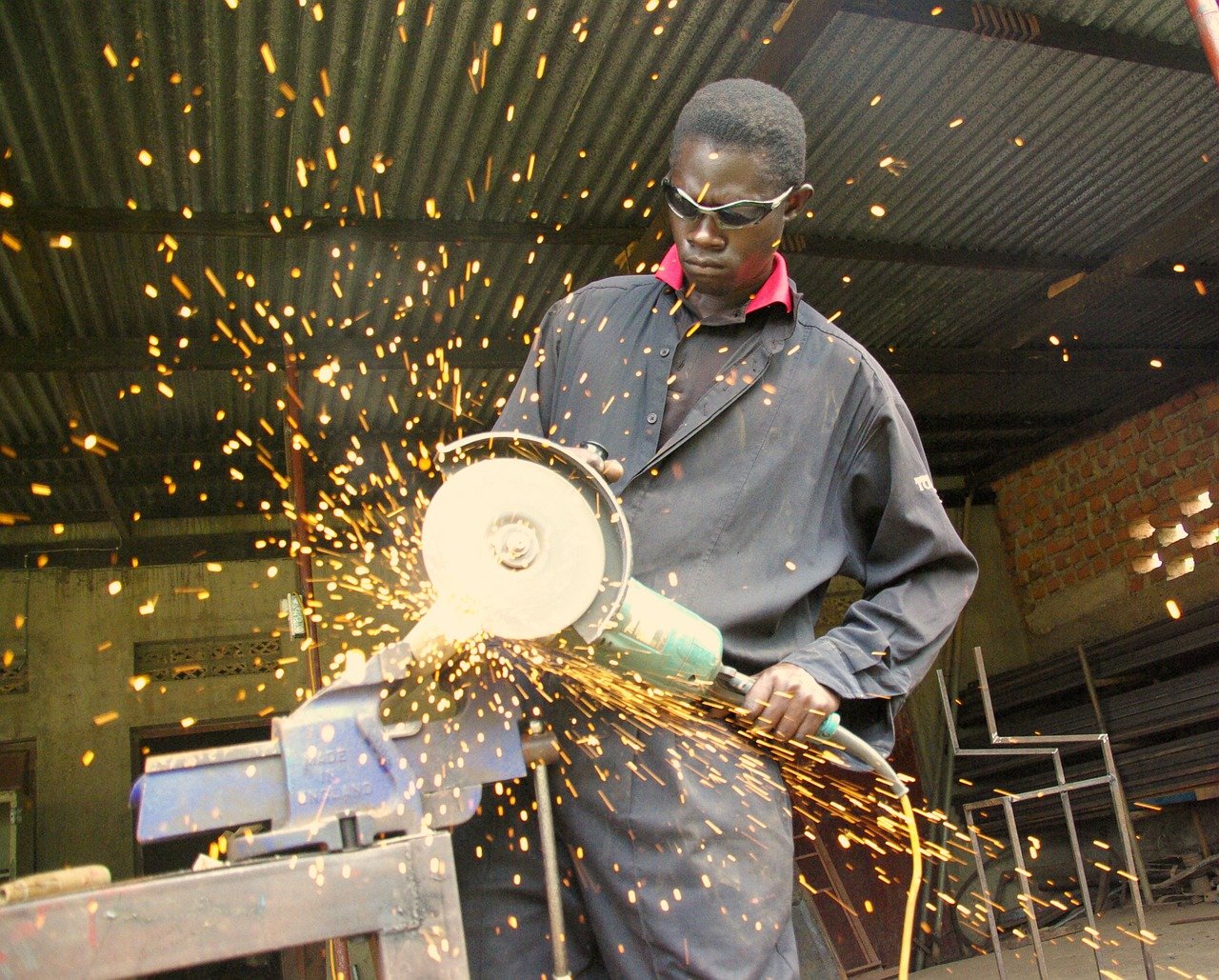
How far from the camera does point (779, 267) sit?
7.75ft

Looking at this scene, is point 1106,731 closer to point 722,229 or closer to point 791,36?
point 791,36

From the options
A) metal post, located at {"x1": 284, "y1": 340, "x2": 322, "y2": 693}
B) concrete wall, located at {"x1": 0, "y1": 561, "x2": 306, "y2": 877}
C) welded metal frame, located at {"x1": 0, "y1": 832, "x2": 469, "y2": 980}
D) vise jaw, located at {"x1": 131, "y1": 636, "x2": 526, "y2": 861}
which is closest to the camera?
welded metal frame, located at {"x1": 0, "y1": 832, "x2": 469, "y2": 980}

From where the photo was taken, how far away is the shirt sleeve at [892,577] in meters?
2.12

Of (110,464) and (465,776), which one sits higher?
(110,464)

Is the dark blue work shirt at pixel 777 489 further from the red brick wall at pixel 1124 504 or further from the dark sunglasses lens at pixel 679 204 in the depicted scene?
the red brick wall at pixel 1124 504

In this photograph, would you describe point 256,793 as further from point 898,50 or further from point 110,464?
point 110,464

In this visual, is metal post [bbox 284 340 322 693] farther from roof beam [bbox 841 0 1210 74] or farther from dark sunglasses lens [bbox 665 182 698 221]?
dark sunglasses lens [bbox 665 182 698 221]

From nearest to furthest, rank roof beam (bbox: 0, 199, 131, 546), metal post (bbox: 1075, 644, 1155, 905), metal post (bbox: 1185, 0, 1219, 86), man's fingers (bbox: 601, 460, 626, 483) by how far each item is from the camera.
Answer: man's fingers (bbox: 601, 460, 626, 483) < metal post (bbox: 1185, 0, 1219, 86) < roof beam (bbox: 0, 199, 131, 546) < metal post (bbox: 1075, 644, 1155, 905)

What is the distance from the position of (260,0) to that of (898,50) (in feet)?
8.34

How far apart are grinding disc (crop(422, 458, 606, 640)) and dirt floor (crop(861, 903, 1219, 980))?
15.4 ft

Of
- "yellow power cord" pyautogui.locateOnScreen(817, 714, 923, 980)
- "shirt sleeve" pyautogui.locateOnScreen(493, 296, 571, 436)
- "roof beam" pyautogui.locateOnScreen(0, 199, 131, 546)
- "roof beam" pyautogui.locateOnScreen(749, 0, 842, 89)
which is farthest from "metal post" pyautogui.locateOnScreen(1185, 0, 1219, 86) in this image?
"roof beam" pyautogui.locateOnScreen(0, 199, 131, 546)

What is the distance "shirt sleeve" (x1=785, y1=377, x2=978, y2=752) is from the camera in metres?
2.12

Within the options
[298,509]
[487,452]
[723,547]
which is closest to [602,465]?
[487,452]

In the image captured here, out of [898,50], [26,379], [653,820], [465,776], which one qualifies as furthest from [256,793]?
[26,379]
